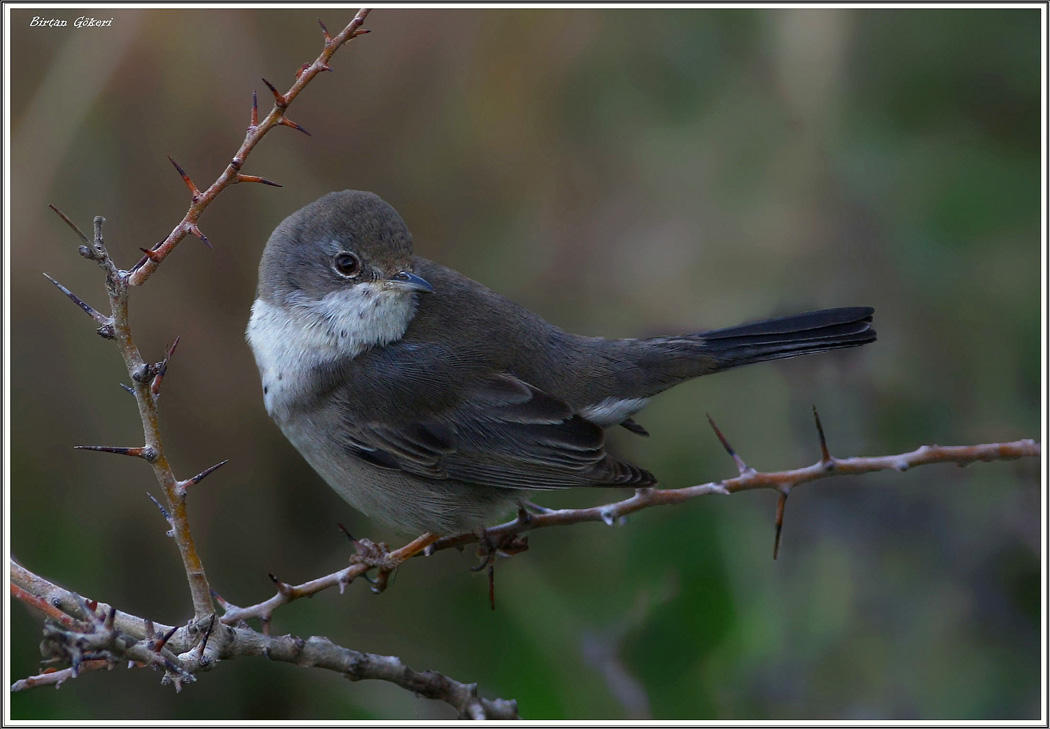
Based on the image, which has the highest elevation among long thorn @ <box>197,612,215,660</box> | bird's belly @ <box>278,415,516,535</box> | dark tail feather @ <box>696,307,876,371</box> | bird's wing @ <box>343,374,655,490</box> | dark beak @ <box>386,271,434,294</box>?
dark beak @ <box>386,271,434,294</box>

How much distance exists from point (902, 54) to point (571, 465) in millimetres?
2798

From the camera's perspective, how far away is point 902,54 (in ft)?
16.0

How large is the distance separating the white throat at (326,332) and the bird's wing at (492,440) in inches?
11.8

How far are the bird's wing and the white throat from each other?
0.99 ft

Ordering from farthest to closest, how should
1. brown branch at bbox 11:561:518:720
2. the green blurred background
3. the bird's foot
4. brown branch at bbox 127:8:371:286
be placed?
the green blurred background < the bird's foot < brown branch at bbox 127:8:371:286 < brown branch at bbox 11:561:518:720

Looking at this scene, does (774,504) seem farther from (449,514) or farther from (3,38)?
(3,38)

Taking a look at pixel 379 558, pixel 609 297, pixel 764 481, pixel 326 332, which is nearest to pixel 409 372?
pixel 326 332

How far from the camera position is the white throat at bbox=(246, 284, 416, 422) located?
405 centimetres

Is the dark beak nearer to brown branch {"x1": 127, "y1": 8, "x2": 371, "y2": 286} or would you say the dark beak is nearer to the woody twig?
the woody twig

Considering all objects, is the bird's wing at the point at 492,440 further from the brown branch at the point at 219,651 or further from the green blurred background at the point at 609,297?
the brown branch at the point at 219,651

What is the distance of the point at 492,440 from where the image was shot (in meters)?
4.17

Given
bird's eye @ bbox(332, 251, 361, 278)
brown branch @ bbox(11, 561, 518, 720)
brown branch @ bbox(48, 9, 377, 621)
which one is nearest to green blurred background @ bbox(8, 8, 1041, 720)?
brown branch @ bbox(11, 561, 518, 720)

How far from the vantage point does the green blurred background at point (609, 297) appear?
4113 mm

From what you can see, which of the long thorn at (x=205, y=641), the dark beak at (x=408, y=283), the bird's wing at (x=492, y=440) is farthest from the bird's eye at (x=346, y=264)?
the long thorn at (x=205, y=641)
